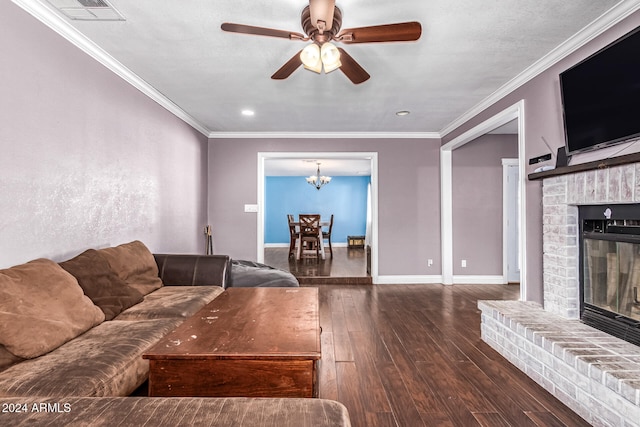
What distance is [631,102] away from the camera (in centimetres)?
180

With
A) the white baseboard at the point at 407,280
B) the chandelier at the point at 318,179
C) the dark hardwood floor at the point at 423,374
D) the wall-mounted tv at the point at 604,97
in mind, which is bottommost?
the dark hardwood floor at the point at 423,374

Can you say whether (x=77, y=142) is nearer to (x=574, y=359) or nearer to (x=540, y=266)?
(x=574, y=359)

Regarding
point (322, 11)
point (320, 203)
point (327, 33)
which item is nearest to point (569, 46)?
point (327, 33)

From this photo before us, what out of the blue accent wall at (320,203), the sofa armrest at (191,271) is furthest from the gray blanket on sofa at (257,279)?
the blue accent wall at (320,203)

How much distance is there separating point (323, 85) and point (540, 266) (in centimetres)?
248

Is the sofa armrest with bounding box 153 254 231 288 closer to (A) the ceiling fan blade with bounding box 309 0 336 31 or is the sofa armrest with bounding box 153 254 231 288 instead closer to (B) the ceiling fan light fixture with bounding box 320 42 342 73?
(B) the ceiling fan light fixture with bounding box 320 42 342 73

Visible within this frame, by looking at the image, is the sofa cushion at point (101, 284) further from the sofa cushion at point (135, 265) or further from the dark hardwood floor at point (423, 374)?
the dark hardwood floor at point (423, 374)

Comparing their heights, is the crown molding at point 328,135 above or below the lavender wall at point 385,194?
above

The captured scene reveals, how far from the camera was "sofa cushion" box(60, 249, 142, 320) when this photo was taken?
1.99m

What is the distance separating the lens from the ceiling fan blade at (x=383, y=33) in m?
1.66

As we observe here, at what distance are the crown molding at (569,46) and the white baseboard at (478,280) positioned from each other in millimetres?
2469

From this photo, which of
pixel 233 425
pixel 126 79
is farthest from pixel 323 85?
pixel 233 425

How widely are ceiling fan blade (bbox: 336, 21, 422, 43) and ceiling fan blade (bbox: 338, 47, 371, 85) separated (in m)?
0.16

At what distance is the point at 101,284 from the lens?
2078mm
